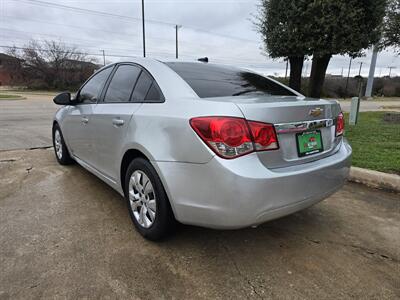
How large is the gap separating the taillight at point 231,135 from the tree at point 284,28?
595 cm

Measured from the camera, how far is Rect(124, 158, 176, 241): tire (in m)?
2.31

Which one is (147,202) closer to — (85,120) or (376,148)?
(85,120)

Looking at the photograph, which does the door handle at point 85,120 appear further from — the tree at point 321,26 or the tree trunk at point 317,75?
the tree trunk at point 317,75

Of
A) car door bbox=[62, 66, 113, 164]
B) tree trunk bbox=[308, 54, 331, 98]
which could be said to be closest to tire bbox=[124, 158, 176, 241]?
car door bbox=[62, 66, 113, 164]

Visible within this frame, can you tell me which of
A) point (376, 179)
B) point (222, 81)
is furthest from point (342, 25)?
point (222, 81)

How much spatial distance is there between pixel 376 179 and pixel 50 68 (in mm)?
47756

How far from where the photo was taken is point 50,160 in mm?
4988

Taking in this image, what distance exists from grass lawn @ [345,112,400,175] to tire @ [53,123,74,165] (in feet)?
13.4

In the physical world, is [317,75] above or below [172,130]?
above

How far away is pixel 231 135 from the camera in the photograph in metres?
1.93

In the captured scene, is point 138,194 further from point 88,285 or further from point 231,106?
point 231,106

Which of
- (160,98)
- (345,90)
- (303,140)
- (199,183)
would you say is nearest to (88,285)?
(199,183)

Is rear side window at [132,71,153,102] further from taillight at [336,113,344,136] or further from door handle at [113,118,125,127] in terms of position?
taillight at [336,113,344,136]

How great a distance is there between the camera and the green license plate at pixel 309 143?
2201 millimetres
